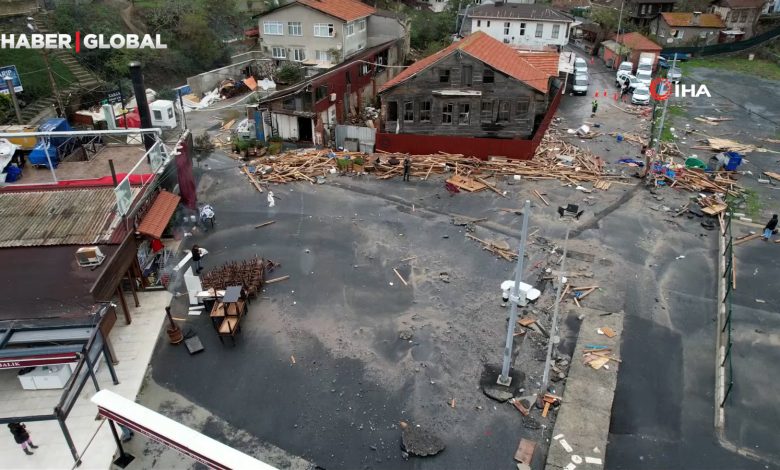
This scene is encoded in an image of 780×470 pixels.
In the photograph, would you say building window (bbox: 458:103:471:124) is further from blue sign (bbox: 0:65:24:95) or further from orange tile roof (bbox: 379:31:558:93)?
blue sign (bbox: 0:65:24:95)

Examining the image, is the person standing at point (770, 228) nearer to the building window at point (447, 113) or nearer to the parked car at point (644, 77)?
the building window at point (447, 113)

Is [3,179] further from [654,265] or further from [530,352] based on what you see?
[654,265]

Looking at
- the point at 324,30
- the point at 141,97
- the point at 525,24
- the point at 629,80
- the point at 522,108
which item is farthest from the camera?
the point at 525,24

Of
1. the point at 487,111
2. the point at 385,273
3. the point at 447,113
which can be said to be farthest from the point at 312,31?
the point at 385,273

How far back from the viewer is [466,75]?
32.7 metres

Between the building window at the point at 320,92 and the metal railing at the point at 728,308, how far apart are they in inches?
1019

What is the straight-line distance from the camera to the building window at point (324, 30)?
148ft

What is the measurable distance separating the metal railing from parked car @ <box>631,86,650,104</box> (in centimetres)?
2109

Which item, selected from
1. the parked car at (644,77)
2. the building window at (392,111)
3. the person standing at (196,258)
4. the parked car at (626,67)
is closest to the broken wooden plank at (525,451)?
the person standing at (196,258)

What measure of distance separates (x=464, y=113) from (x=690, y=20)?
50.8 metres

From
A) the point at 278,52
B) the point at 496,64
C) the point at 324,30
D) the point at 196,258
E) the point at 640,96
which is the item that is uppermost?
the point at 324,30

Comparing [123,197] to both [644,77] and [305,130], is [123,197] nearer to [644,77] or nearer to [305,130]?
[305,130]

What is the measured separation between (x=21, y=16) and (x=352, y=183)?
3470 centimetres

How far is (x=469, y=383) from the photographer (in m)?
16.7
